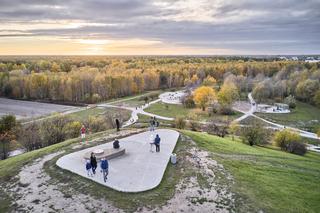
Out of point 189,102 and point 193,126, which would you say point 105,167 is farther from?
point 189,102

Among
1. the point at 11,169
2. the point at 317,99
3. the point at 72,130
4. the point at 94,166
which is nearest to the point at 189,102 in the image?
the point at 317,99

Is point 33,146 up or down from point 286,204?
down

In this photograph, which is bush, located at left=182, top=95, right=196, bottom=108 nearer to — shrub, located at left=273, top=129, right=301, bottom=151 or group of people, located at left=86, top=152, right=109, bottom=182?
shrub, located at left=273, top=129, right=301, bottom=151

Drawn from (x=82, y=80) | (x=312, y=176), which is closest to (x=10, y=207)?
(x=312, y=176)

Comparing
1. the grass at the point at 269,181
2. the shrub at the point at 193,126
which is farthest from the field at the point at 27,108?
the grass at the point at 269,181

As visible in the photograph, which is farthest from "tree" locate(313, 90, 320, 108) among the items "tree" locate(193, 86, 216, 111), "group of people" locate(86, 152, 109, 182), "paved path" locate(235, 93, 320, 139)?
"group of people" locate(86, 152, 109, 182)

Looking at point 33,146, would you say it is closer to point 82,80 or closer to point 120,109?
point 120,109
